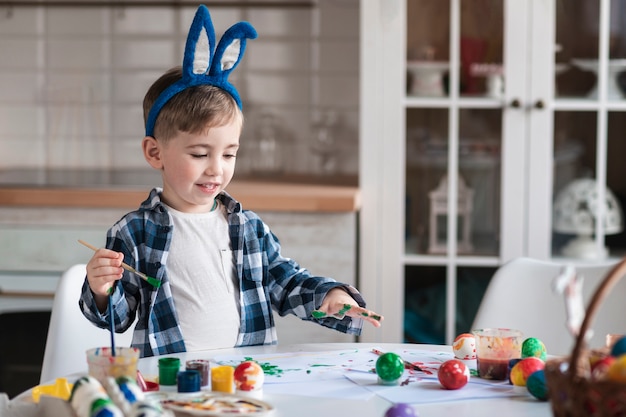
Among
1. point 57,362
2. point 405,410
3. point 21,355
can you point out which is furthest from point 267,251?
point 21,355

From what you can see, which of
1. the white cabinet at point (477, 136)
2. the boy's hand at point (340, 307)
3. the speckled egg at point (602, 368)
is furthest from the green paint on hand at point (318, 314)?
the white cabinet at point (477, 136)

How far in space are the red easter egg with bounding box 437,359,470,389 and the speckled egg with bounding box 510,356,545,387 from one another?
6 centimetres

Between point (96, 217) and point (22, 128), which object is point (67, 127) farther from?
point (96, 217)

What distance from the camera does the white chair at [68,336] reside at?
161 centimetres

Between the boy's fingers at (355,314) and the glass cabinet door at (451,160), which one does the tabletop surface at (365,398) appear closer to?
the boy's fingers at (355,314)

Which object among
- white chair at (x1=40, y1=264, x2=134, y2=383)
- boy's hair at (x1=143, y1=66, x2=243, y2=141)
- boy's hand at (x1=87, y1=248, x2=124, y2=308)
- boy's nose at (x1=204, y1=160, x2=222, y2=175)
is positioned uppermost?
boy's hair at (x1=143, y1=66, x2=243, y2=141)

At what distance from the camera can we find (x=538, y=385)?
1182 millimetres

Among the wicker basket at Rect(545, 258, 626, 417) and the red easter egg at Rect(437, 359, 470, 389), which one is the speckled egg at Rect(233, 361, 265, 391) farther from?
the wicker basket at Rect(545, 258, 626, 417)

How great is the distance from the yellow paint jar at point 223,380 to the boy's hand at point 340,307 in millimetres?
256

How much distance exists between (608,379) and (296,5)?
247 cm

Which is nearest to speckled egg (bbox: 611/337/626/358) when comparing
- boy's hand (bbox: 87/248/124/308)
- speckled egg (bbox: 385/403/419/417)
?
speckled egg (bbox: 385/403/419/417)

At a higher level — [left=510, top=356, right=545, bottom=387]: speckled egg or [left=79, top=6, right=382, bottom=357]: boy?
[left=79, top=6, right=382, bottom=357]: boy

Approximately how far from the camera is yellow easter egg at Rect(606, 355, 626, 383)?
85 cm

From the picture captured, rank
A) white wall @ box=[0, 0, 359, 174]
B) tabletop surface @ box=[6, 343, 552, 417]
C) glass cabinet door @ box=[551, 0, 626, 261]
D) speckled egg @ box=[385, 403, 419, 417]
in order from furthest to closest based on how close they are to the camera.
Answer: white wall @ box=[0, 0, 359, 174]
glass cabinet door @ box=[551, 0, 626, 261]
tabletop surface @ box=[6, 343, 552, 417]
speckled egg @ box=[385, 403, 419, 417]
